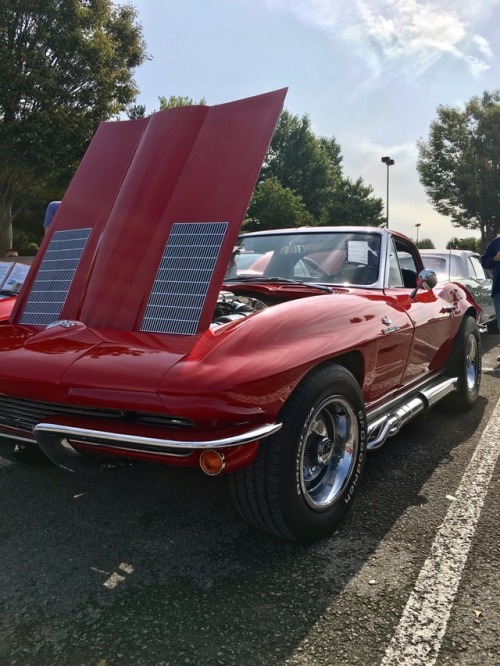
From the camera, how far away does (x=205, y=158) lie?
2.81 meters

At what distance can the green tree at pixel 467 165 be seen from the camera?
2516 cm

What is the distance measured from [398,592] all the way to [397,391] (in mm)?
1479

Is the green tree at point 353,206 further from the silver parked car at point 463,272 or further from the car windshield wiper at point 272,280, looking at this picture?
the car windshield wiper at point 272,280

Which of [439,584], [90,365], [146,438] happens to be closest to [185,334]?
[90,365]

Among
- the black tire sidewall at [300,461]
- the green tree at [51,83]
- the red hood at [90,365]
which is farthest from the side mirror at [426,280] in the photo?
the green tree at [51,83]

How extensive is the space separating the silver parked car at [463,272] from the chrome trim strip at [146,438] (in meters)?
6.52

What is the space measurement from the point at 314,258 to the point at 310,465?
1633 millimetres

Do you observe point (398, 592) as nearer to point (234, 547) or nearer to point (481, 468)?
point (234, 547)

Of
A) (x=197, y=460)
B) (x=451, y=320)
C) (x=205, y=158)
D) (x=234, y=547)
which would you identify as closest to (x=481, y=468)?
(x=451, y=320)

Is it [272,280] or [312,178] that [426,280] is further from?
[312,178]

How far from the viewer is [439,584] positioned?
1.93 meters

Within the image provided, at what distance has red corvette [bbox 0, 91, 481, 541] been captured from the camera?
1.87m

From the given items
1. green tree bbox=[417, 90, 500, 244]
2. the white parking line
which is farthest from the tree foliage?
the white parking line

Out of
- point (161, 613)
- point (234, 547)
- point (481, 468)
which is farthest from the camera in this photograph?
point (481, 468)
